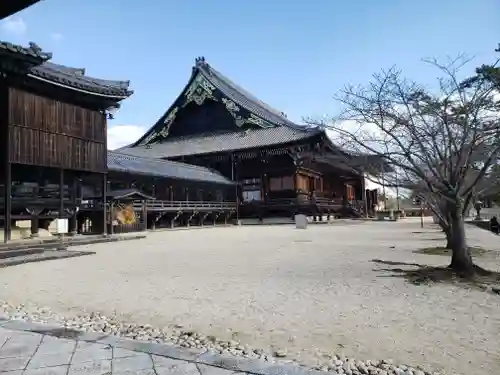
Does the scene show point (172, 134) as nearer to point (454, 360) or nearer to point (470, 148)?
point (470, 148)

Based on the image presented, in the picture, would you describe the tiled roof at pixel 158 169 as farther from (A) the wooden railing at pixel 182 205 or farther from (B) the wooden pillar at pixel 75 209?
(B) the wooden pillar at pixel 75 209

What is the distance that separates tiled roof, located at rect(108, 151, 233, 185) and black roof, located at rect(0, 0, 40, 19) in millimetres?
22232

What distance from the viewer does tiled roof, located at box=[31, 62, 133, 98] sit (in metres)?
15.5

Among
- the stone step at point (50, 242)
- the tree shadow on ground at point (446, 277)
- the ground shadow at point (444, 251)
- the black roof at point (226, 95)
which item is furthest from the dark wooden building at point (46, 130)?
the black roof at point (226, 95)

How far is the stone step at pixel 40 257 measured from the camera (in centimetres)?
1040

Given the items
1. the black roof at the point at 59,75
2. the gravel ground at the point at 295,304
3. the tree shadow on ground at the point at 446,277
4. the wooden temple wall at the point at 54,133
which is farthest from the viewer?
the wooden temple wall at the point at 54,133

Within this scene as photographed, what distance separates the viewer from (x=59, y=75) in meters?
16.0

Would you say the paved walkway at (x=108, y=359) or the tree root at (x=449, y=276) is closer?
the paved walkway at (x=108, y=359)

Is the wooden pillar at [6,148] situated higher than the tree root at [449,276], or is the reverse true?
the wooden pillar at [6,148]

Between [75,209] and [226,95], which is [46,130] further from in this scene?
[226,95]

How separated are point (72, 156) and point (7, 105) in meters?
3.19

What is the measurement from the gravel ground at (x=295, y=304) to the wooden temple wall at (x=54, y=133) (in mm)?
6284

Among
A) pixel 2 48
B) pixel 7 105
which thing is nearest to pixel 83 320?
pixel 2 48

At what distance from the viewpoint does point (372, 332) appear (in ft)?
14.9
